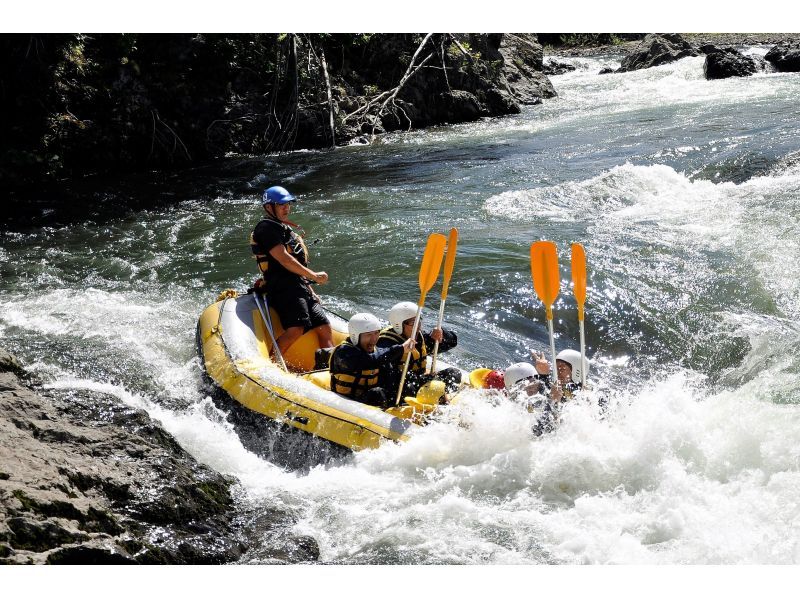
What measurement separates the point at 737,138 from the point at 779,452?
31.9 ft

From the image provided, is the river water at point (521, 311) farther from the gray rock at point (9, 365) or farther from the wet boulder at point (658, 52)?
the wet boulder at point (658, 52)

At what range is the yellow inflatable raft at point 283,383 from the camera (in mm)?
5512

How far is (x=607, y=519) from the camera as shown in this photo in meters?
4.71

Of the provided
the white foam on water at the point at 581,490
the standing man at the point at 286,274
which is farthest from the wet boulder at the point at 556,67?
the white foam on water at the point at 581,490

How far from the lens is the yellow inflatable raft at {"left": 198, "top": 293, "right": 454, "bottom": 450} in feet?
18.1

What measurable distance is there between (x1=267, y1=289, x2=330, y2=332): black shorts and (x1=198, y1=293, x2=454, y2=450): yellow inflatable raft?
0.12 meters

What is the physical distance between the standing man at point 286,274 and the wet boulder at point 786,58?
17899 millimetres

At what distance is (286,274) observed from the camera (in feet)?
22.4

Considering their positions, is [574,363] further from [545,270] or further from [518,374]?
[545,270]

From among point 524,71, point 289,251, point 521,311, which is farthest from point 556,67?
point 289,251

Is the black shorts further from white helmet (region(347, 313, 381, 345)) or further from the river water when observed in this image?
white helmet (region(347, 313, 381, 345))

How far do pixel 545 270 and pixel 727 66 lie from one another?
55.6 feet

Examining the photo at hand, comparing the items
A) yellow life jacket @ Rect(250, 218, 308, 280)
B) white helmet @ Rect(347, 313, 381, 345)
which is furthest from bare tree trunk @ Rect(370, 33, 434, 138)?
white helmet @ Rect(347, 313, 381, 345)

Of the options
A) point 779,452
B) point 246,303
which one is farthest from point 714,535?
point 246,303
